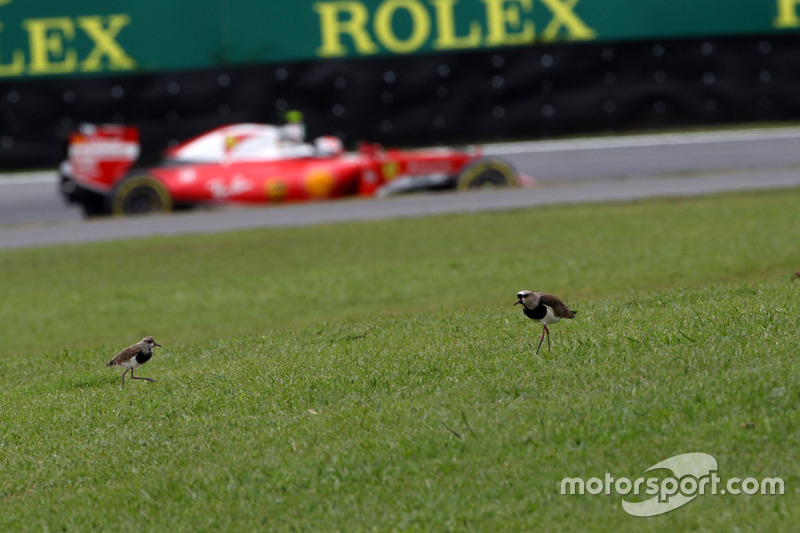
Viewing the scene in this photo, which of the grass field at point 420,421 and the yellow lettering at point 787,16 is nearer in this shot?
the grass field at point 420,421

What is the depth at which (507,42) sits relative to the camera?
2650 centimetres

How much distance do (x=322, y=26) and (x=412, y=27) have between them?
7.59 feet

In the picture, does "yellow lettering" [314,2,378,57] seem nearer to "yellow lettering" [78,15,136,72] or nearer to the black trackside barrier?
the black trackside barrier

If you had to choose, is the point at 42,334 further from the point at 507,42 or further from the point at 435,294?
the point at 507,42

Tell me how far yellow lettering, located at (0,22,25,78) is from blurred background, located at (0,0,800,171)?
0.02m

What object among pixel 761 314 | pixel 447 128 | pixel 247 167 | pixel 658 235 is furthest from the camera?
pixel 447 128

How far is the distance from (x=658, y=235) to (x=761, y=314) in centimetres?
859

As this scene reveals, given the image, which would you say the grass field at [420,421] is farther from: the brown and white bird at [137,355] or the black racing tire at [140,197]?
the black racing tire at [140,197]

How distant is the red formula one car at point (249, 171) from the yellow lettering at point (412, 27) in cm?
613

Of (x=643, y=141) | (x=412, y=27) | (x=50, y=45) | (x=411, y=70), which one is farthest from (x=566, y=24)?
(x=50, y=45)

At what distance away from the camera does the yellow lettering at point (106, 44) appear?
26.1m

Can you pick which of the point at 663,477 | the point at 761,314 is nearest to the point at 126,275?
the point at 761,314

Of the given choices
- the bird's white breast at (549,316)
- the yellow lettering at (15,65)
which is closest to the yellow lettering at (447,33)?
the yellow lettering at (15,65)

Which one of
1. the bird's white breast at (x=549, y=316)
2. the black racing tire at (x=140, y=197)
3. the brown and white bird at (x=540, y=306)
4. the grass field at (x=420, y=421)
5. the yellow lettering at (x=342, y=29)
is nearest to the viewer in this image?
the grass field at (x=420, y=421)
